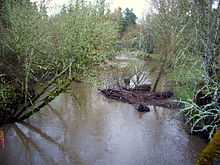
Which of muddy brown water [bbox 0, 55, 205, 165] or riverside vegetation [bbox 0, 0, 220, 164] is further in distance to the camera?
riverside vegetation [bbox 0, 0, 220, 164]

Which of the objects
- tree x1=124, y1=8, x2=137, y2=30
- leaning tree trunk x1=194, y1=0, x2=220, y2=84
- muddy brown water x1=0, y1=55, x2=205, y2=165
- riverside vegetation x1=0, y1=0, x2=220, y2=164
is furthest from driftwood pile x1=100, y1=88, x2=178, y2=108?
tree x1=124, y1=8, x2=137, y2=30

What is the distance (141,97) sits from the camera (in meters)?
14.5

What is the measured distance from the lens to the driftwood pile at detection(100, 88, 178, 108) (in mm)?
13664

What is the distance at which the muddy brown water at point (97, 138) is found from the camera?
756cm

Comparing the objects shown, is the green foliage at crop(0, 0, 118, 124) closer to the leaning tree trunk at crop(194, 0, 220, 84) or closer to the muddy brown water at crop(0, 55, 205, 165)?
the muddy brown water at crop(0, 55, 205, 165)

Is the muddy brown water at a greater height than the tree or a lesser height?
lesser

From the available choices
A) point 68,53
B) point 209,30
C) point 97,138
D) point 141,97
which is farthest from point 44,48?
point 141,97

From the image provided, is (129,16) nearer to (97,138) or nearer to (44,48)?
(44,48)

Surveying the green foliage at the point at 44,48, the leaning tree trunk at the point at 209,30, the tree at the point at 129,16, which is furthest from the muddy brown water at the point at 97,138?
the tree at the point at 129,16

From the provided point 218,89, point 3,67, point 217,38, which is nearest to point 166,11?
point 217,38

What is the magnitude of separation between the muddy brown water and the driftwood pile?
45.7 inches

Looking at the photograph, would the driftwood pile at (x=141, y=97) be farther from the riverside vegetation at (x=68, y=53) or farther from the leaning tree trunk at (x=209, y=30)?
the leaning tree trunk at (x=209, y=30)

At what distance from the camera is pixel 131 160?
757 cm

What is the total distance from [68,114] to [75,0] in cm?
382
